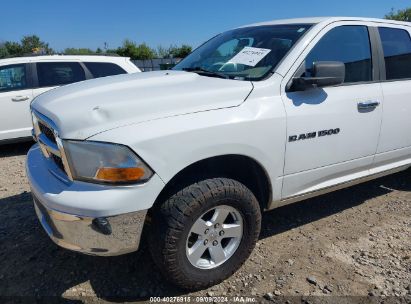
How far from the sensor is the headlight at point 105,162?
2.15 meters

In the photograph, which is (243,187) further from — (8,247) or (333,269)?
(8,247)

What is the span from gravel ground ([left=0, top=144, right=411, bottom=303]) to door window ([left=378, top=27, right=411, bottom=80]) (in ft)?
4.58

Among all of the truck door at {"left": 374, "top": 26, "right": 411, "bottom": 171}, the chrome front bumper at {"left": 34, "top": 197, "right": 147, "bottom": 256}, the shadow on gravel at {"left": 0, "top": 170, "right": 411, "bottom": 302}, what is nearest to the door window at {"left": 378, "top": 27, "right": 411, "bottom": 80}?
the truck door at {"left": 374, "top": 26, "right": 411, "bottom": 171}

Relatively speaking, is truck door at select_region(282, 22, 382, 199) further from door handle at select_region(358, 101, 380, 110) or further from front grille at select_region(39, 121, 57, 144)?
front grille at select_region(39, 121, 57, 144)

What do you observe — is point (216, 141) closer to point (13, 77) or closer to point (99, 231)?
point (99, 231)

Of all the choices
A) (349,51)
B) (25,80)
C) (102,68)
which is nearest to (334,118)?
(349,51)

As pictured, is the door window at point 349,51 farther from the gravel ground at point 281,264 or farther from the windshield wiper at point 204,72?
the gravel ground at point 281,264

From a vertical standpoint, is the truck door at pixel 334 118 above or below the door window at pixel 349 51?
below

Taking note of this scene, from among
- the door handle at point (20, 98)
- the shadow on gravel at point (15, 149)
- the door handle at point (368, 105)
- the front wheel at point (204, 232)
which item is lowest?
the shadow on gravel at point (15, 149)

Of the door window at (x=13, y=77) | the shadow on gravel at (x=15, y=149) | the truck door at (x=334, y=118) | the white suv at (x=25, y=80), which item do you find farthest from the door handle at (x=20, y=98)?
the truck door at (x=334, y=118)

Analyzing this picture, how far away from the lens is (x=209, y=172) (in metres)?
2.59

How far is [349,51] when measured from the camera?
3.30m

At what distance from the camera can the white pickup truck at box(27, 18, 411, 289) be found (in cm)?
220

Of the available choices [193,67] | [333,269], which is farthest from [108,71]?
[333,269]
